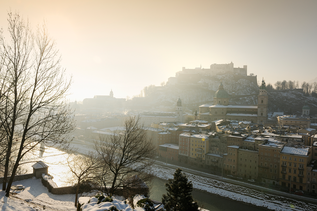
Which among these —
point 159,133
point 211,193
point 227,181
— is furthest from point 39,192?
point 159,133

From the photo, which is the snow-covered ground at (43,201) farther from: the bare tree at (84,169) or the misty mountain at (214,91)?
the misty mountain at (214,91)

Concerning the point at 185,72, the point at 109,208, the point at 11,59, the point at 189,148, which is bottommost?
the point at 189,148

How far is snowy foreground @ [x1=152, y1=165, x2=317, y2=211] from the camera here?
23.6 meters

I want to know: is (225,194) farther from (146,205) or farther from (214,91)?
(214,91)

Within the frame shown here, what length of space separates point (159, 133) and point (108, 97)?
431 feet

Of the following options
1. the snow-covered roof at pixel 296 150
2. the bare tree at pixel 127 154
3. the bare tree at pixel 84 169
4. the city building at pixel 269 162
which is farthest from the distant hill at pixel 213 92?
the bare tree at pixel 127 154

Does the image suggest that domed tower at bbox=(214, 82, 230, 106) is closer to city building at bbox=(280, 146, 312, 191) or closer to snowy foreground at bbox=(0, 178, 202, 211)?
city building at bbox=(280, 146, 312, 191)

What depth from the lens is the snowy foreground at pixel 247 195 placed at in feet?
77.4

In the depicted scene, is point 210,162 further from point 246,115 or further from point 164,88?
point 164,88

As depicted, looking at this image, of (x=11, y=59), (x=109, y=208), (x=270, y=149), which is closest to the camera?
(x=109, y=208)

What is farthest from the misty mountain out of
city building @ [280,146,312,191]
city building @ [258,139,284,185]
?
city building @ [280,146,312,191]

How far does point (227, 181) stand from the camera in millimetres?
30859

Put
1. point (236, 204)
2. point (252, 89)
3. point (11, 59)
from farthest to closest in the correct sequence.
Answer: point (252, 89)
point (236, 204)
point (11, 59)

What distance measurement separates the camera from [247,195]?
2639 cm
